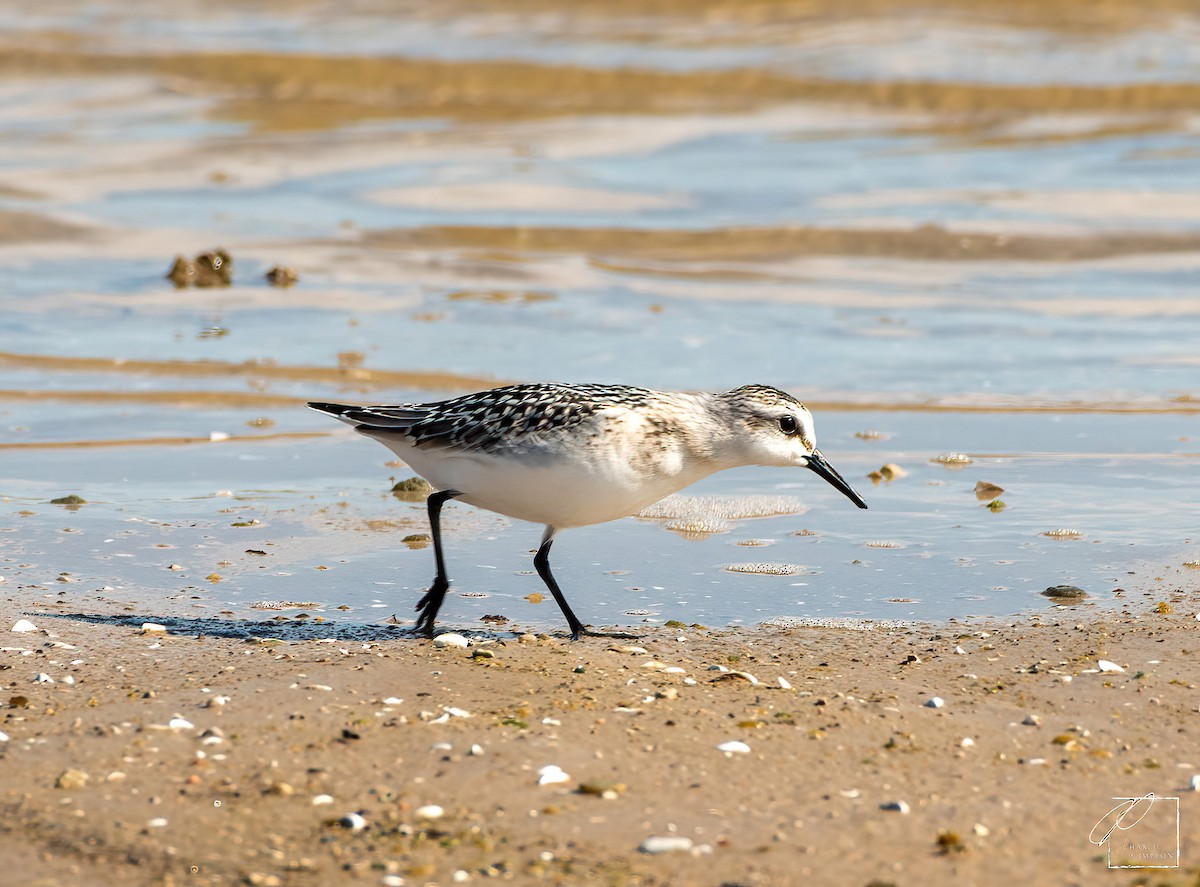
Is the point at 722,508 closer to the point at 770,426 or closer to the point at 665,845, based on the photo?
the point at 770,426

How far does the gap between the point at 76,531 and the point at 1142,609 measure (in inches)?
183

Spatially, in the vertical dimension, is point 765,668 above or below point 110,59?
below

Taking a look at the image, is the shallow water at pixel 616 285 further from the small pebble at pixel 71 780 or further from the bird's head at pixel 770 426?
the small pebble at pixel 71 780

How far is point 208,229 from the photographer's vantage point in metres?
14.7

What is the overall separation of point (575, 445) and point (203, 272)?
7722 millimetres

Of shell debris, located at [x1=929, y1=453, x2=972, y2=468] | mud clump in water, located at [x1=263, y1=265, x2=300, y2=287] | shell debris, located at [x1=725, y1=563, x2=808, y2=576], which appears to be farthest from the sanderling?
mud clump in water, located at [x1=263, y1=265, x2=300, y2=287]

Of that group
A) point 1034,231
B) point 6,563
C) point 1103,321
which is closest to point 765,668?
point 6,563

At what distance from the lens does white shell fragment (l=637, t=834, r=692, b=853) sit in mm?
4137

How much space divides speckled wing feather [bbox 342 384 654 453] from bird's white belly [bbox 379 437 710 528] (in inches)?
2.5

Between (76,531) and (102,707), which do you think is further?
(76,531)

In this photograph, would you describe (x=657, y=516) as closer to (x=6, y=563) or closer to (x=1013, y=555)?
(x=1013, y=555)

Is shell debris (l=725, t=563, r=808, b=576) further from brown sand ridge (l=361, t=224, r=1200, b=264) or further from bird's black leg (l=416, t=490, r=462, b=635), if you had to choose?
brown sand ridge (l=361, t=224, r=1200, b=264)

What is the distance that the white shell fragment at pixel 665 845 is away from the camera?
414 cm

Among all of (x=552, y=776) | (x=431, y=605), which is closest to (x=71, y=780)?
(x=552, y=776)
